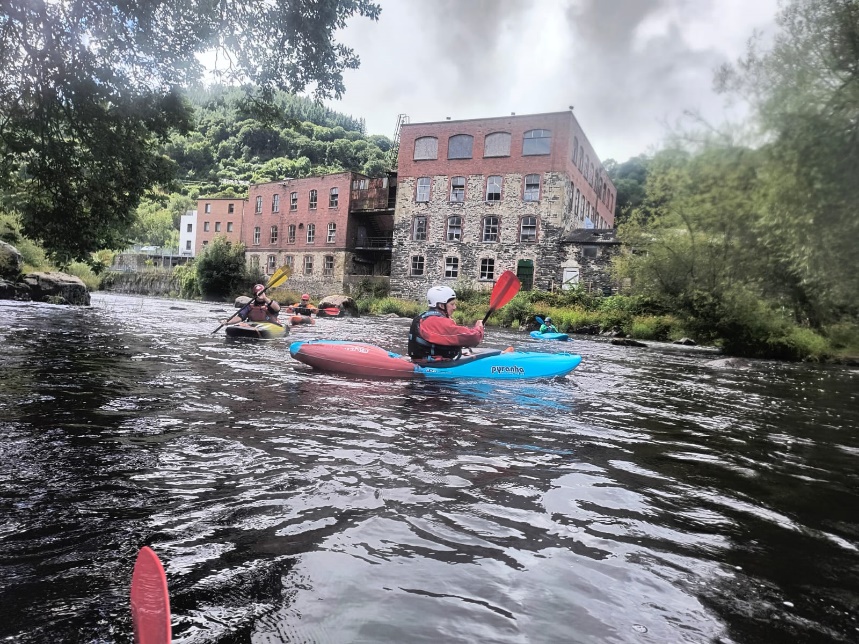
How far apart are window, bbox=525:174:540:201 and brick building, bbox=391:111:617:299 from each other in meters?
0.05

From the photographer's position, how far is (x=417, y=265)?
3266 cm

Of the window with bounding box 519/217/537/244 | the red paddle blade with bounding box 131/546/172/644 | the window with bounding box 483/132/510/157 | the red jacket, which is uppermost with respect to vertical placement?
the window with bounding box 483/132/510/157

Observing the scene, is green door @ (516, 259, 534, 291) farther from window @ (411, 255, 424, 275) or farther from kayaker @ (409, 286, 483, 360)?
kayaker @ (409, 286, 483, 360)

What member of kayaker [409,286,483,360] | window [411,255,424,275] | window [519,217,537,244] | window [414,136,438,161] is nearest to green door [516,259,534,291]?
window [519,217,537,244]

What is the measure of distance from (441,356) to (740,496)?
464cm

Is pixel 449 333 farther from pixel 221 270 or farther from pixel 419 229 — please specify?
pixel 221 270

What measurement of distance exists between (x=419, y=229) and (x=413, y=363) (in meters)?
26.0

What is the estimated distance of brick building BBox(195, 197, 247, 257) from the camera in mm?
45562

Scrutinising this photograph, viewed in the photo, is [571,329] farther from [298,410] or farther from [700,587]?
[700,587]

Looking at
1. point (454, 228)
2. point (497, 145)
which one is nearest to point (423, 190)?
point (454, 228)

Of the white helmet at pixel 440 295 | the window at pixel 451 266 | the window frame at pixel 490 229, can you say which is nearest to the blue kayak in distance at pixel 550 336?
the white helmet at pixel 440 295

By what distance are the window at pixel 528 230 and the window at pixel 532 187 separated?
113cm

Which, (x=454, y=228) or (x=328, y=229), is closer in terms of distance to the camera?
(x=454, y=228)

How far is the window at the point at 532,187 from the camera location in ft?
96.0
